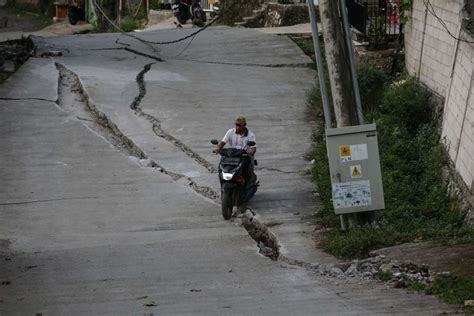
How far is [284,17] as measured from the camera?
28.3m

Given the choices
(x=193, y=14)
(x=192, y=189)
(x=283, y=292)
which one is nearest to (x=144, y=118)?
(x=192, y=189)

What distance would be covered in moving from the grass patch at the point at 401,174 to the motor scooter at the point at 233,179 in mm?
1179

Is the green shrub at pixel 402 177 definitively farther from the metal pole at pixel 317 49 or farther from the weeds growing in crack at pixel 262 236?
the metal pole at pixel 317 49

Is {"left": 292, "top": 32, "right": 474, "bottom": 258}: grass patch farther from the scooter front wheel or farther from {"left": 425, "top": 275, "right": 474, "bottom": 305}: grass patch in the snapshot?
{"left": 425, "top": 275, "right": 474, "bottom": 305}: grass patch

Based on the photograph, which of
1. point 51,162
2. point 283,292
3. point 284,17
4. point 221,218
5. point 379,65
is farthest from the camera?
point 284,17

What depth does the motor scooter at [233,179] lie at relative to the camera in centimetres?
1292

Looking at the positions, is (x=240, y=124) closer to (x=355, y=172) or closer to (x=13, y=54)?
(x=355, y=172)

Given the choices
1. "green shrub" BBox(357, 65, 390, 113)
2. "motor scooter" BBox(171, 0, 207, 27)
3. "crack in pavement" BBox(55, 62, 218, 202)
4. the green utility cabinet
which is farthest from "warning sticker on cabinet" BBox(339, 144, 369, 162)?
"motor scooter" BBox(171, 0, 207, 27)

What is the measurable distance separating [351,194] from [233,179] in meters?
1.93

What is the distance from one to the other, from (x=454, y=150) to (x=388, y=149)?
1.88m

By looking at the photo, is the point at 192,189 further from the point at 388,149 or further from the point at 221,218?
the point at 388,149

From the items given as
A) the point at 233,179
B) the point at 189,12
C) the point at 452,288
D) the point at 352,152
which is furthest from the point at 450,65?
the point at 189,12

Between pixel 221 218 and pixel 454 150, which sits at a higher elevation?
pixel 454 150

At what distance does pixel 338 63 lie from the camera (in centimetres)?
1161
